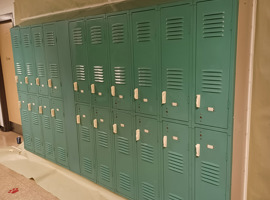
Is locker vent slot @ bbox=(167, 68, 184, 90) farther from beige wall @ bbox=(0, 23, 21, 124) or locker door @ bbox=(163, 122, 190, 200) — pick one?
beige wall @ bbox=(0, 23, 21, 124)

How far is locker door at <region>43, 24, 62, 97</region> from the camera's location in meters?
3.52

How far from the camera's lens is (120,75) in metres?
2.76

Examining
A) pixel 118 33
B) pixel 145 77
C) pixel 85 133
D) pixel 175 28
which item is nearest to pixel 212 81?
pixel 175 28

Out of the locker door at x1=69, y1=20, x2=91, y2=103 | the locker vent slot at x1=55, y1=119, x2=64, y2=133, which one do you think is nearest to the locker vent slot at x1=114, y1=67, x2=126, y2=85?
the locker door at x1=69, y1=20, x2=91, y2=103

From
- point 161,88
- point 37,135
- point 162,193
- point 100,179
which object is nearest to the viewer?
point 161,88

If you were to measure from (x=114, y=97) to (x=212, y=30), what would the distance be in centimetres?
138

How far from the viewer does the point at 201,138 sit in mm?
2205

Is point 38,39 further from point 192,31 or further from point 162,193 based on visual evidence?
point 162,193

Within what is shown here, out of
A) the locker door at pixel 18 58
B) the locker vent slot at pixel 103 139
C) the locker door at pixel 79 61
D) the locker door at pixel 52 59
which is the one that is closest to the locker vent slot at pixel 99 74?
the locker door at pixel 79 61

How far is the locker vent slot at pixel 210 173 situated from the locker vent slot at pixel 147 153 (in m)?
0.59

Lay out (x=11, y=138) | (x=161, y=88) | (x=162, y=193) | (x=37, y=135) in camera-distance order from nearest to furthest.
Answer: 1. (x=161, y=88)
2. (x=162, y=193)
3. (x=37, y=135)
4. (x=11, y=138)

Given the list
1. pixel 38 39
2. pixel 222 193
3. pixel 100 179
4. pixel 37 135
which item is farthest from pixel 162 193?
pixel 38 39

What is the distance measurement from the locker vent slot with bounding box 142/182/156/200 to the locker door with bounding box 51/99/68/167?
155cm

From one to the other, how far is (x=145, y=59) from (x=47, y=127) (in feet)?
7.72
